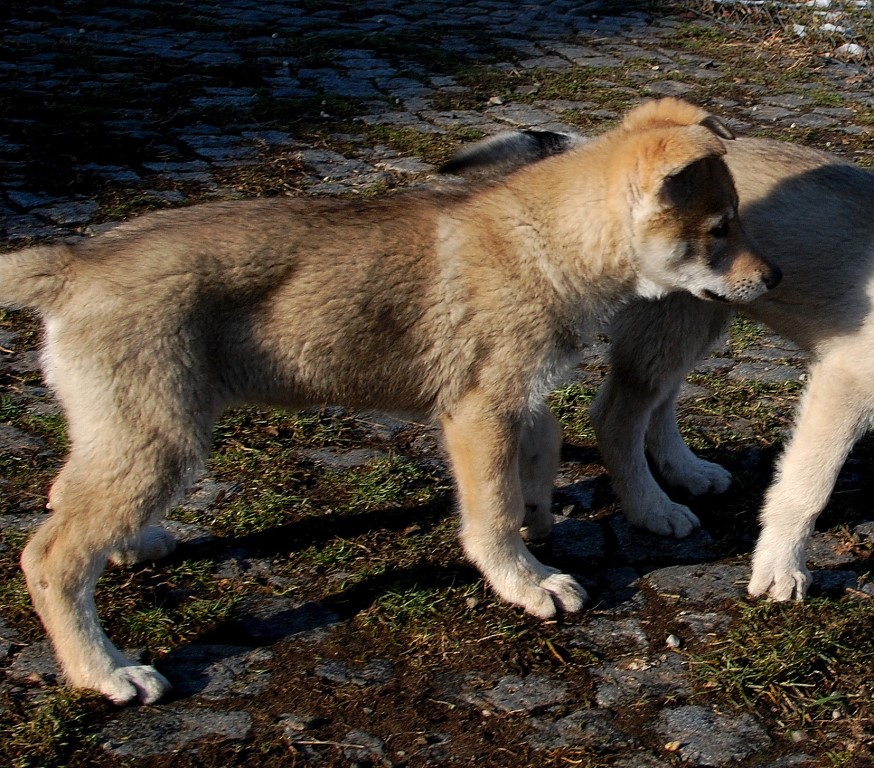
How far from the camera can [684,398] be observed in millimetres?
5273

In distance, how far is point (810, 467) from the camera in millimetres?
3996

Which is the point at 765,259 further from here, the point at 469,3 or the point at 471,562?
the point at 469,3

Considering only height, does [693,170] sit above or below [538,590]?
above

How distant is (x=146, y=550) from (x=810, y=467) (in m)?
2.22

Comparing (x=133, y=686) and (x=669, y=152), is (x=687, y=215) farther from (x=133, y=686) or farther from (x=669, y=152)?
(x=133, y=686)

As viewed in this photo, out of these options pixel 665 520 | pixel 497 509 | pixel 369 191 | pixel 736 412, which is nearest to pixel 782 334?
pixel 665 520

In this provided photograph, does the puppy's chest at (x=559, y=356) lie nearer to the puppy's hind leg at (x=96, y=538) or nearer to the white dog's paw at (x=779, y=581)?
the white dog's paw at (x=779, y=581)

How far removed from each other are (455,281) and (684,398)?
1846 mm

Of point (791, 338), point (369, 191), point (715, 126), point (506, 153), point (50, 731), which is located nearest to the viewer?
point (50, 731)

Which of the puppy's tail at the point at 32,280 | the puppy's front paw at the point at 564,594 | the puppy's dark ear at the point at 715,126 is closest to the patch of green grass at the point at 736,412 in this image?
the puppy's front paw at the point at 564,594

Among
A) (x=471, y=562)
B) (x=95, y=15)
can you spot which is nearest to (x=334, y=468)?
(x=471, y=562)

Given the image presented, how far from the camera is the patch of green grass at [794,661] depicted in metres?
3.44

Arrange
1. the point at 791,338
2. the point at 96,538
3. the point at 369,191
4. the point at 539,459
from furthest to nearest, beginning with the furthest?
1. the point at 369,191
2. the point at 791,338
3. the point at 539,459
4. the point at 96,538

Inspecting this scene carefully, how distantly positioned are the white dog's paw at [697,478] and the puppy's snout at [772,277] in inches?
39.3
